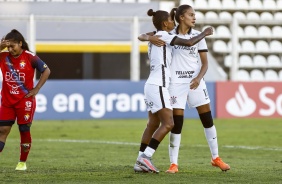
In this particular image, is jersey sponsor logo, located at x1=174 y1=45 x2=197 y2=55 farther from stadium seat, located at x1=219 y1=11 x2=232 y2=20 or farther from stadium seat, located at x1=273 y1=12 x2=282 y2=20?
stadium seat, located at x1=273 y1=12 x2=282 y2=20

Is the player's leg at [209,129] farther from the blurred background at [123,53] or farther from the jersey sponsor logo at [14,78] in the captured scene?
the blurred background at [123,53]

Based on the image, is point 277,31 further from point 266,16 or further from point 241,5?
point 241,5

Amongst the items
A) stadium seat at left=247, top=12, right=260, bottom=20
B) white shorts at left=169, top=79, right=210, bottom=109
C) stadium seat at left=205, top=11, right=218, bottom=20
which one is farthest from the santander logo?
white shorts at left=169, top=79, right=210, bottom=109

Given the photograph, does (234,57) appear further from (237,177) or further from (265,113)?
(237,177)

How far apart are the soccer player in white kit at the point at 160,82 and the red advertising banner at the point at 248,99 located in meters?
15.9

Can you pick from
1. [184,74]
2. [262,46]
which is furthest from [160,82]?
[262,46]

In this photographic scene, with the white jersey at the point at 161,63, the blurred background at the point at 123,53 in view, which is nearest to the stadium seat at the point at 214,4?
the blurred background at the point at 123,53

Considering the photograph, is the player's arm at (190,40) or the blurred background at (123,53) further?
the blurred background at (123,53)

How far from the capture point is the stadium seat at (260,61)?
30391mm

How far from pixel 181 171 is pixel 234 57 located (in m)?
16.8

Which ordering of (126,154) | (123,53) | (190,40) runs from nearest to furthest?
1. (190,40)
2. (126,154)
3. (123,53)

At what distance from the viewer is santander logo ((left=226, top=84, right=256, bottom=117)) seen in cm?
2591

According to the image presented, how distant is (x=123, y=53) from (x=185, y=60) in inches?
836

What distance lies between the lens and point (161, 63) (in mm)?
9914
